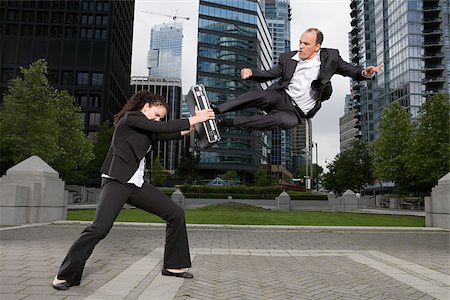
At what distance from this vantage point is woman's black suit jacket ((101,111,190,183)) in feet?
18.2

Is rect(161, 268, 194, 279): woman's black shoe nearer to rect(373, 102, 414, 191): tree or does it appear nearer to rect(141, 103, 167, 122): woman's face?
rect(141, 103, 167, 122): woman's face

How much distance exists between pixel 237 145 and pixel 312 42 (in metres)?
82.8

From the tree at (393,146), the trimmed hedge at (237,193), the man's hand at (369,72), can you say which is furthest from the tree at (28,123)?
the tree at (393,146)

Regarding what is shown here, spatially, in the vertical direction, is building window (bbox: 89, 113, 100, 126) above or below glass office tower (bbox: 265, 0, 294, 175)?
above

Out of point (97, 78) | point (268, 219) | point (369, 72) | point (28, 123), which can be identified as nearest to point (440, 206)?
point (268, 219)

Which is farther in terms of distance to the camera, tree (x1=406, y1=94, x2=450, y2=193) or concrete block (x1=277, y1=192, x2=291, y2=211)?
concrete block (x1=277, y1=192, x2=291, y2=211)

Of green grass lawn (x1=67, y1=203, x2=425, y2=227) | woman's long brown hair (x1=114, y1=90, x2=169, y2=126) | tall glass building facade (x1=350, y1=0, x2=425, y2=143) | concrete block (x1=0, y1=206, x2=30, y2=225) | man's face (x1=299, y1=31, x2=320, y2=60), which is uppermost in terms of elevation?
tall glass building facade (x1=350, y1=0, x2=425, y2=143)

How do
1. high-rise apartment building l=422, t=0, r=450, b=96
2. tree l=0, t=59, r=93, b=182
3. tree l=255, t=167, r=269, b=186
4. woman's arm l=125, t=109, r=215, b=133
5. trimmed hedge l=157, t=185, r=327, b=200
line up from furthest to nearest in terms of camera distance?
high-rise apartment building l=422, t=0, r=450, b=96 → tree l=255, t=167, r=269, b=186 → trimmed hedge l=157, t=185, r=327, b=200 → tree l=0, t=59, r=93, b=182 → woman's arm l=125, t=109, r=215, b=133

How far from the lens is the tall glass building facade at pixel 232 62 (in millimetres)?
9992

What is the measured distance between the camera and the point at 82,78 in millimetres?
80312

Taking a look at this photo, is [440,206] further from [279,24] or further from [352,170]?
[352,170]

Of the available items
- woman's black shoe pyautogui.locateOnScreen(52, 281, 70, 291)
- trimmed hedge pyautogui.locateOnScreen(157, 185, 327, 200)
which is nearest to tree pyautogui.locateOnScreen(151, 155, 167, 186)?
trimmed hedge pyautogui.locateOnScreen(157, 185, 327, 200)

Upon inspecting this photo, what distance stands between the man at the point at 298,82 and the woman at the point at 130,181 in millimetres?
1020

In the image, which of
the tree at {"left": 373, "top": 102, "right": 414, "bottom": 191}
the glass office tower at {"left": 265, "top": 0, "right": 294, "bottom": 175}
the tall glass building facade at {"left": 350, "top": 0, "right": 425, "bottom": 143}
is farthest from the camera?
the tall glass building facade at {"left": 350, "top": 0, "right": 425, "bottom": 143}
